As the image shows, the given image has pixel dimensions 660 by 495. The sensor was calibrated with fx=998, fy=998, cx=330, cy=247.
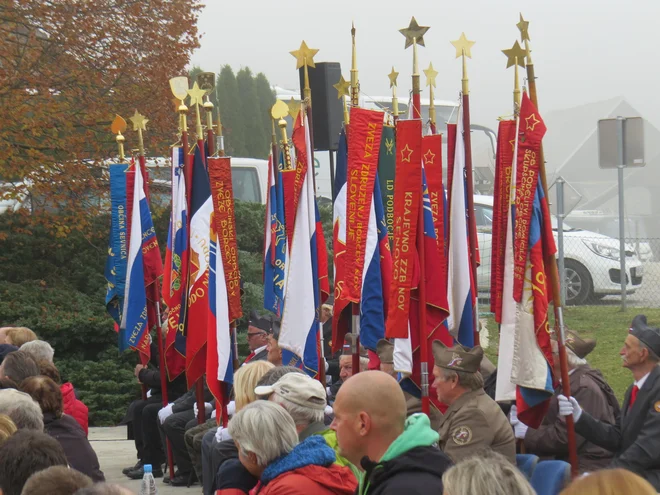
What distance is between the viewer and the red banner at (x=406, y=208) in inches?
263

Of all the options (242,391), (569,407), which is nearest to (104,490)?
(242,391)

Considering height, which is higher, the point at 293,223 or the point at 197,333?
the point at 293,223

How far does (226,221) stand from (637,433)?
3881 mm

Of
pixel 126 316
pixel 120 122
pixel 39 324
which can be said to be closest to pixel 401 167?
pixel 126 316

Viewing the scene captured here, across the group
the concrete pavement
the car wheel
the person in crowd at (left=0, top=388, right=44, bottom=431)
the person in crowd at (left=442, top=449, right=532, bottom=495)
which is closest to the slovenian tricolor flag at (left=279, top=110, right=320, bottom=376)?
the concrete pavement

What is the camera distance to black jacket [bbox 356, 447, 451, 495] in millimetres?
3982

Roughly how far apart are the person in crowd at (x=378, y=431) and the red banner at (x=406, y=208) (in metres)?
2.25

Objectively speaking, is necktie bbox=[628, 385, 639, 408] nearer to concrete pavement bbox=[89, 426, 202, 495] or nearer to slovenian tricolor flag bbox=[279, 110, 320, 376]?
slovenian tricolor flag bbox=[279, 110, 320, 376]

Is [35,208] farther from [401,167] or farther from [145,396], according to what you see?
[401,167]

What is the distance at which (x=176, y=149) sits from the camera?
963 cm

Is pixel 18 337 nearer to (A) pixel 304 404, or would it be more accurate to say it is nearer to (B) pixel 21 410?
(B) pixel 21 410

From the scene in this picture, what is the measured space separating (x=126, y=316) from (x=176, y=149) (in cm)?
A: 178

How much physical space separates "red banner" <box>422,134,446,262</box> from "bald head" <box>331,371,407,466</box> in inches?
133

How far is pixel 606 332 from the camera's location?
1278 cm
